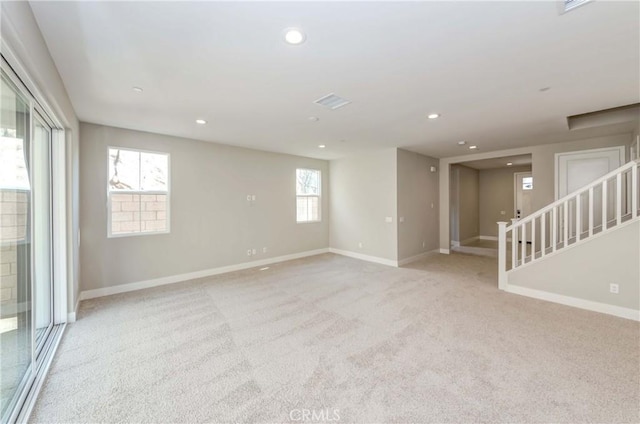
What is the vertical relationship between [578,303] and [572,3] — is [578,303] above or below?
below

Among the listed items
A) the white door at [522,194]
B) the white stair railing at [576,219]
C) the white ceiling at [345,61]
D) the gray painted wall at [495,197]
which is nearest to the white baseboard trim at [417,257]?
the white stair railing at [576,219]

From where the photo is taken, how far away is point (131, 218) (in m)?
4.18

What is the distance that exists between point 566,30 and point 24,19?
3.55m

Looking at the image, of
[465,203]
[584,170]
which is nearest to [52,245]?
[584,170]

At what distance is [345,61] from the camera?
2.18 metres

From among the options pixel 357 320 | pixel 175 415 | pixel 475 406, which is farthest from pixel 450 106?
pixel 175 415

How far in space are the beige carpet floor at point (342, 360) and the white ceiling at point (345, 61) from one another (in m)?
2.61

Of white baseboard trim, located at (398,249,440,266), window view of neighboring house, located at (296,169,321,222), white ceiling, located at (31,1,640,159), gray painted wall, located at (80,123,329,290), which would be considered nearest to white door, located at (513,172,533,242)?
white baseboard trim, located at (398,249,440,266)

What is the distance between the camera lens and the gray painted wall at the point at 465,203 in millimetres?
7910

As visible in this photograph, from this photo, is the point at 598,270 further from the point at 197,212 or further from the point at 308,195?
the point at 197,212

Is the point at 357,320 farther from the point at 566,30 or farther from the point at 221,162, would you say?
the point at 221,162

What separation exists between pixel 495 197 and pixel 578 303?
627 centimetres

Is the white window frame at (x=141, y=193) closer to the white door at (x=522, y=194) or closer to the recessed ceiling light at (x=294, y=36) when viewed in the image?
the recessed ceiling light at (x=294, y=36)

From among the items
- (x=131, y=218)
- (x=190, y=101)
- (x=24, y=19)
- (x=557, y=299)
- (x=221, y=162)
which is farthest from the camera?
(x=221, y=162)
